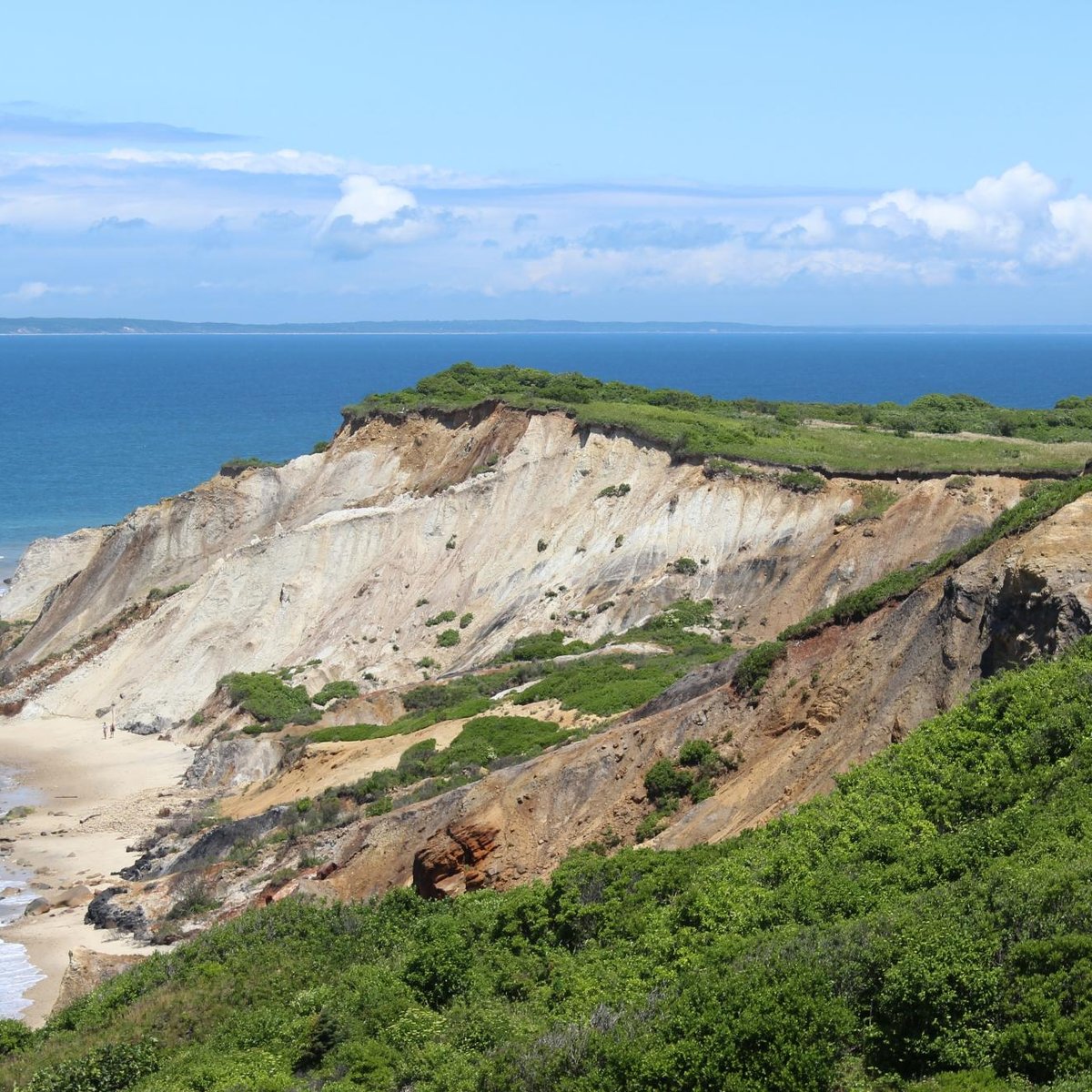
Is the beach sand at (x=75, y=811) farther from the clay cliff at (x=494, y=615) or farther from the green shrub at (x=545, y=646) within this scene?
the green shrub at (x=545, y=646)

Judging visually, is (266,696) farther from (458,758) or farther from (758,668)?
(758,668)

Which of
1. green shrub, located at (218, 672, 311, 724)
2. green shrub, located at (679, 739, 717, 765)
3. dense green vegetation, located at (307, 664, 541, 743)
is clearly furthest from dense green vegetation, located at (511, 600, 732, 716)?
green shrub, located at (218, 672, 311, 724)

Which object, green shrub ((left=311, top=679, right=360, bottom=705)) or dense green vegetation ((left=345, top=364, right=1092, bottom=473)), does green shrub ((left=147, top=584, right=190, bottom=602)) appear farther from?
green shrub ((left=311, top=679, right=360, bottom=705))

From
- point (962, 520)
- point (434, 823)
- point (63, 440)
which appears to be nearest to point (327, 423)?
point (63, 440)

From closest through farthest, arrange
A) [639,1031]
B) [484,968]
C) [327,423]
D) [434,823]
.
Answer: [639,1031] < [484,968] < [434,823] < [327,423]

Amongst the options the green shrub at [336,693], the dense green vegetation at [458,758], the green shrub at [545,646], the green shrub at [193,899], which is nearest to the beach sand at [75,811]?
the green shrub at [193,899]

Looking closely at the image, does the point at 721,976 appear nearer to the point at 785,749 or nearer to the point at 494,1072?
the point at 494,1072

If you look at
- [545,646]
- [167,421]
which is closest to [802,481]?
[545,646]
